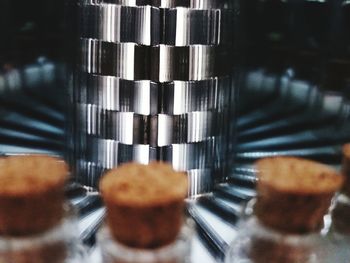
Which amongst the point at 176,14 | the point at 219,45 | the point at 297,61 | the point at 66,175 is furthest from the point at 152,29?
the point at 297,61

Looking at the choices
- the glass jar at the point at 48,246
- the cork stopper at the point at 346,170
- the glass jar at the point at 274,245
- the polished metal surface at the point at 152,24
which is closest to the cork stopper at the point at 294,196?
the glass jar at the point at 274,245

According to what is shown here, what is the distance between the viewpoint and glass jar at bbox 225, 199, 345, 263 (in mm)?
787

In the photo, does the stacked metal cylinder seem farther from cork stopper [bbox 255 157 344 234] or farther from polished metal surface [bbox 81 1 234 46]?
cork stopper [bbox 255 157 344 234]

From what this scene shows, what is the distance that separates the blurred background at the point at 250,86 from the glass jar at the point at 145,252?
198mm

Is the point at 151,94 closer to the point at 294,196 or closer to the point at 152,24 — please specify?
the point at 152,24

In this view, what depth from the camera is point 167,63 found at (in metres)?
1.11

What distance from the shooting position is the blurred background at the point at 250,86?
1.23m

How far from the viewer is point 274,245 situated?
0.79m

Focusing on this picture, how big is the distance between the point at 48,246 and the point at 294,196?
14.0 inches

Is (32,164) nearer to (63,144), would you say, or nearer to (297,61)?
(63,144)

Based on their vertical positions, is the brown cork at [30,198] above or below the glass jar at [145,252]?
above

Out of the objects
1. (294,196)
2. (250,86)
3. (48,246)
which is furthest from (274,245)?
(250,86)

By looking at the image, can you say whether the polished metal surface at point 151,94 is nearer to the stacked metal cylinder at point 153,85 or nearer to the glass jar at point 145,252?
the stacked metal cylinder at point 153,85

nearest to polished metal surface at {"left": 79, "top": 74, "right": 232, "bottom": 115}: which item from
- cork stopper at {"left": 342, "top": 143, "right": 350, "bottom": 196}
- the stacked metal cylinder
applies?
the stacked metal cylinder
